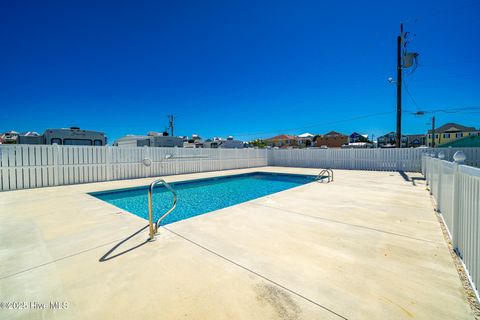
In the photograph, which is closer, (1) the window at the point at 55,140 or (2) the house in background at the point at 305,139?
(1) the window at the point at 55,140

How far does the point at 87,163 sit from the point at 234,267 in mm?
9531

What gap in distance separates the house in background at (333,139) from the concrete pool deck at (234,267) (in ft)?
175

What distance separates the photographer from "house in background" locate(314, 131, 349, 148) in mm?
52062

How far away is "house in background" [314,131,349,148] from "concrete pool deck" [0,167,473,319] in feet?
175

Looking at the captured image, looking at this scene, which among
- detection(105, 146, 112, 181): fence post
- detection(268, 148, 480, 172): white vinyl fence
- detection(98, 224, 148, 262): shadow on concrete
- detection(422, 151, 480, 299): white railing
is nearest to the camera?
detection(422, 151, 480, 299): white railing

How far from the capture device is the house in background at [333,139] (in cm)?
5206

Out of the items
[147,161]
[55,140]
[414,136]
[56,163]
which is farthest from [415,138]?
[55,140]

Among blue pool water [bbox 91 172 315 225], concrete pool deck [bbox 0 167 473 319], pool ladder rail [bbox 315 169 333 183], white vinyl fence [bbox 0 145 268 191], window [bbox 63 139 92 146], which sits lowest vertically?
blue pool water [bbox 91 172 315 225]

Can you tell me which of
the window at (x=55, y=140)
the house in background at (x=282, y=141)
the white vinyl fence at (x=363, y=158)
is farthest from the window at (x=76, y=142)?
the house in background at (x=282, y=141)

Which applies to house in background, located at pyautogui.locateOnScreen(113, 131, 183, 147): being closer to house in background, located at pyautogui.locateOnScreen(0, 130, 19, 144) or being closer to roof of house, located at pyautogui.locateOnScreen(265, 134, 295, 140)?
house in background, located at pyautogui.locateOnScreen(0, 130, 19, 144)

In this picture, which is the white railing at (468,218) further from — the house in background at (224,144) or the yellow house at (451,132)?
the yellow house at (451,132)

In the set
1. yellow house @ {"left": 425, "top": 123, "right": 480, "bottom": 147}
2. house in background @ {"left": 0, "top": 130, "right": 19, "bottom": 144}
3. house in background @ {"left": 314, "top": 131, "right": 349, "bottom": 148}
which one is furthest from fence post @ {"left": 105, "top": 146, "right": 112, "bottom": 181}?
yellow house @ {"left": 425, "top": 123, "right": 480, "bottom": 147}

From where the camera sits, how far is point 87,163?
879cm

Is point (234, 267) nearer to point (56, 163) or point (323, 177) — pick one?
point (323, 177)
